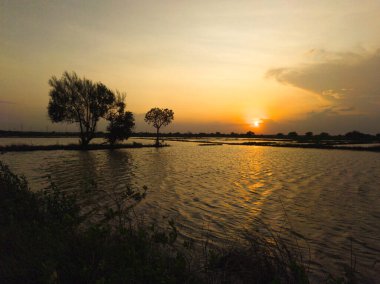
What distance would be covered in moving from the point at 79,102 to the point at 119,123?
897 centimetres

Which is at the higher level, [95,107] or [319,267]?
[95,107]

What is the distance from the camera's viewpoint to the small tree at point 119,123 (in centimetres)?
5819

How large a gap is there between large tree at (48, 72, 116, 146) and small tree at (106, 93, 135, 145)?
215cm

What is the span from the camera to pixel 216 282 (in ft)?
19.8

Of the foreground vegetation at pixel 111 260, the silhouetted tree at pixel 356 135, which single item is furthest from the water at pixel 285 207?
the silhouetted tree at pixel 356 135

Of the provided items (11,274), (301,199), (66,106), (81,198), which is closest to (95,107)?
(66,106)

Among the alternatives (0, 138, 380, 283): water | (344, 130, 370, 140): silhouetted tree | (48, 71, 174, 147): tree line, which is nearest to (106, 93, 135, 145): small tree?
(48, 71, 174, 147): tree line

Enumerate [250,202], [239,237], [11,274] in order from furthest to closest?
[250,202], [239,237], [11,274]

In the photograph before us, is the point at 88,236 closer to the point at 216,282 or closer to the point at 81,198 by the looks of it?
the point at 216,282

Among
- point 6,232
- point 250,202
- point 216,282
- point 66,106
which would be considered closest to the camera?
point 216,282

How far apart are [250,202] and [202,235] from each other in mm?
5255

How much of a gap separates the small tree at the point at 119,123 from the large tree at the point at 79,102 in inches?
84.6

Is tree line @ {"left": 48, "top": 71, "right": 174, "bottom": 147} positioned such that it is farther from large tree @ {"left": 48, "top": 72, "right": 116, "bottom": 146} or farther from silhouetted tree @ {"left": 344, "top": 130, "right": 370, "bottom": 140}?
silhouetted tree @ {"left": 344, "top": 130, "right": 370, "bottom": 140}

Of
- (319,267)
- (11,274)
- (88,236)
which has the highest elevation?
(88,236)
